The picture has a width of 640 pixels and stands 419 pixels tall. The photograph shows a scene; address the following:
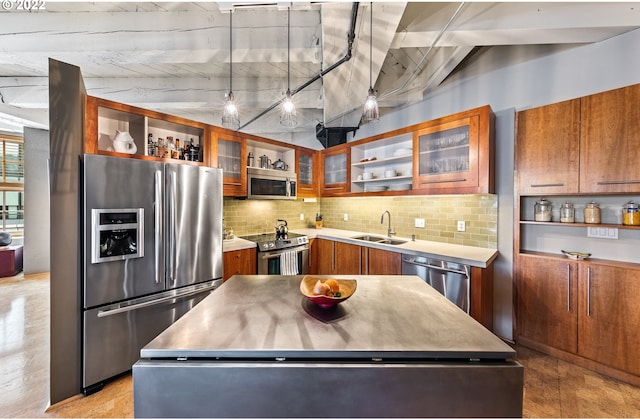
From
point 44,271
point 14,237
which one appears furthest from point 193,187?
point 14,237

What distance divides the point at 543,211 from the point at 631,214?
522mm

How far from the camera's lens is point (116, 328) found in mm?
1982

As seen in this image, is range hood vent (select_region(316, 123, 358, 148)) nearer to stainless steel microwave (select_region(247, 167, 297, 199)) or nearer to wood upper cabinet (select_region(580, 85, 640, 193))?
stainless steel microwave (select_region(247, 167, 297, 199))

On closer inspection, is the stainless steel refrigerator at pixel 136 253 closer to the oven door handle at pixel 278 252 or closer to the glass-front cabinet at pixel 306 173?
the oven door handle at pixel 278 252

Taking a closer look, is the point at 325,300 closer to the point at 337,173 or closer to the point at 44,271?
the point at 337,173

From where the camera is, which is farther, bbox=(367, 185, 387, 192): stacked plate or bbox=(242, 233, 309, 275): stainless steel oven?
bbox=(367, 185, 387, 192): stacked plate

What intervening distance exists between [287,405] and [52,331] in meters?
1.93

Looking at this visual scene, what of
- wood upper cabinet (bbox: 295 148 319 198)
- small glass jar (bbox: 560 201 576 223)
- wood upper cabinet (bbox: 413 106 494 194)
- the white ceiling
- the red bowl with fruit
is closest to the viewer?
the red bowl with fruit

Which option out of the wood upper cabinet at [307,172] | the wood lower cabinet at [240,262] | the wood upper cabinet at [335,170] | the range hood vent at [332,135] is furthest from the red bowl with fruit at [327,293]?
the range hood vent at [332,135]

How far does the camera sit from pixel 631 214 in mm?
1940

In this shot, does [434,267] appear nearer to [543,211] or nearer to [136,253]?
[543,211]

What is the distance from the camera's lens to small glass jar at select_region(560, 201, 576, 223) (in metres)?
2.23

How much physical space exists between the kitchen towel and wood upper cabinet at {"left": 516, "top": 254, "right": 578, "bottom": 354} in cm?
258

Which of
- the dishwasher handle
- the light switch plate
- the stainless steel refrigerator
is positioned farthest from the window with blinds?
the light switch plate
